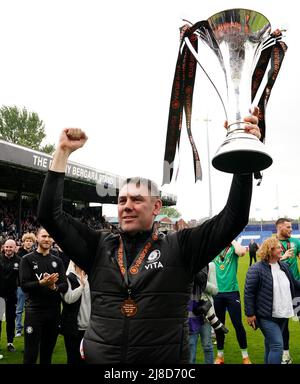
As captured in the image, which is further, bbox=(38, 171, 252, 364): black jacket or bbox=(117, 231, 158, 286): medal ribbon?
bbox=(117, 231, 158, 286): medal ribbon

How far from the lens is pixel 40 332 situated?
4.64 metres

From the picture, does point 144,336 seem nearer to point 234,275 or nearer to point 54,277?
point 54,277

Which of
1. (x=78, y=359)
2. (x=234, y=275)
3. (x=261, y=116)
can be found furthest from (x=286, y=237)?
(x=261, y=116)

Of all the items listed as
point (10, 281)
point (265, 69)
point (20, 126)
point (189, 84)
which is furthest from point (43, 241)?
point (20, 126)

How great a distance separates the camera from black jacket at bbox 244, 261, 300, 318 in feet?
15.1

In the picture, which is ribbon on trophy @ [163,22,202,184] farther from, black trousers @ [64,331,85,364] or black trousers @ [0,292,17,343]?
black trousers @ [0,292,17,343]

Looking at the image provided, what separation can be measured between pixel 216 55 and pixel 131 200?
0.85 m

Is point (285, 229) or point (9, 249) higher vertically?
point (285, 229)

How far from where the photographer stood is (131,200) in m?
2.16

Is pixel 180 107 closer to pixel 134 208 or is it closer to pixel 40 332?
pixel 134 208

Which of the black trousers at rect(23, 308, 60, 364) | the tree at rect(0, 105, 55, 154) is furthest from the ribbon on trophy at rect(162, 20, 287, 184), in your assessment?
the tree at rect(0, 105, 55, 154)

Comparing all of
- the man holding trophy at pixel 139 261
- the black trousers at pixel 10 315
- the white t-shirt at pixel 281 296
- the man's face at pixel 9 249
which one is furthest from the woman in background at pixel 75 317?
the man's face at pixel 9 249

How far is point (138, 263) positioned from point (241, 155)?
0.74 m
